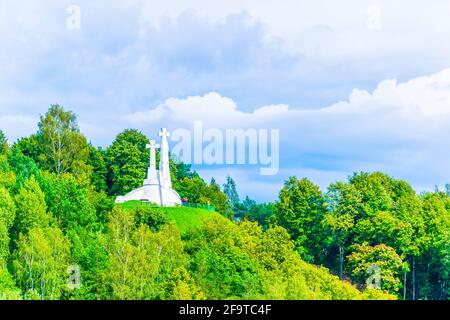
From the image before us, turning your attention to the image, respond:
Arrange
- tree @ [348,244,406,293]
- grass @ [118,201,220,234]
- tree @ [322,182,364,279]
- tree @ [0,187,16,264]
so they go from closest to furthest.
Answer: tree @ [0,187,16,264] → tree @ [348,244,406,293] → grass @ [118,201,220,234] → tree @ [322,182,364,279]

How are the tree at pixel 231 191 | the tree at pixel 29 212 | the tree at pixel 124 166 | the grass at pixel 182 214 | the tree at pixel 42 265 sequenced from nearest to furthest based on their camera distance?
the tree at pixel 42 265
the tree at pixel 29 212
the grass at pixel 182 214
the tree at pixel 124 166
the tree at pixel 231 191

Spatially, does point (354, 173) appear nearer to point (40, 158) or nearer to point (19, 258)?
point (40, 158)

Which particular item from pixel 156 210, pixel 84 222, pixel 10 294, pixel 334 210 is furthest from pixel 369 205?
pixel 10 294

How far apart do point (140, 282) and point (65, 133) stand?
90.6 ft

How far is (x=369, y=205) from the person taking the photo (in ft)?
204

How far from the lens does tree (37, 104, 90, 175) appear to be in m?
65.9

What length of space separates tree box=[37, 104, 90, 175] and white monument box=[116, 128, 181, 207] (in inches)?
189

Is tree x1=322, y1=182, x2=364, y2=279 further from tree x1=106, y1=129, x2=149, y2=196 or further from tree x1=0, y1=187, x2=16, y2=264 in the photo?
tree x1=0, y1=187, x2=16, y2=264

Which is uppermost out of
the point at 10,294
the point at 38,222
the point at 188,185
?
the point at 188,185

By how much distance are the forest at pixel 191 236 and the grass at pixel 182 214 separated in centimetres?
16

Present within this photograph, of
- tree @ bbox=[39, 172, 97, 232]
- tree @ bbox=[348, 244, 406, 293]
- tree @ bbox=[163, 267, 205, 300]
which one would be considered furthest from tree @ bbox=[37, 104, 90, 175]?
tree @ bbox=[163, 267, 205, 300]

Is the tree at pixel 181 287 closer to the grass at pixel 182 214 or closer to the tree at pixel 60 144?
the grass at pixel 182 214

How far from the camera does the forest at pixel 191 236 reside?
42625mm

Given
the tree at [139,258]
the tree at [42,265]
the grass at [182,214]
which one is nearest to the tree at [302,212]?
the grass at [182,214]
